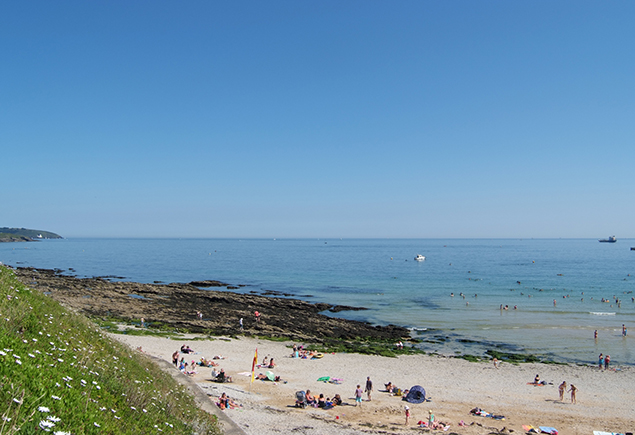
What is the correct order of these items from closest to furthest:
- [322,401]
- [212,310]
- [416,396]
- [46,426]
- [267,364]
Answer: [46,426] < [322,401] < [416,396] < [267,364] < [212,310]

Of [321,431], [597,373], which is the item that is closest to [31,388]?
[321,431]

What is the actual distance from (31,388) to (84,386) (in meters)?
1.62

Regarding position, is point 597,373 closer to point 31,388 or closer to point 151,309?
point 31,388

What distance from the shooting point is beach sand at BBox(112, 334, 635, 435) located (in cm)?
1839

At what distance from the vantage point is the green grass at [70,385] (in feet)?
14.3

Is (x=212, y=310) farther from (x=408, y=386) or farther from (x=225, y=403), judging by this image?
(x=225, y=403)

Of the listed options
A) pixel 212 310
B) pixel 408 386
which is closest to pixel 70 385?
pixel 408 386

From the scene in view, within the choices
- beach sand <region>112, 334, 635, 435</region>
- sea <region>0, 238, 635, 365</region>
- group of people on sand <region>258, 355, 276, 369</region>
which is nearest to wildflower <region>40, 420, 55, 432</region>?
beach sand <region>112, 334, 635, 435</region>

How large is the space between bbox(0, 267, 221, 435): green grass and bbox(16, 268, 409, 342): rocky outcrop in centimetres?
2898

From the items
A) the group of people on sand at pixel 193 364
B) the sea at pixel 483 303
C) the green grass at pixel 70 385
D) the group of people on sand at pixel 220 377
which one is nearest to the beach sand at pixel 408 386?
the group of people on sand at pixel 220 377

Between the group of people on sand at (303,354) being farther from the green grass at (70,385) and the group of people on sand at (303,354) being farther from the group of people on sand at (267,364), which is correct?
the green grass at (70,385)

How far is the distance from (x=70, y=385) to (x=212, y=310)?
4477 centimetres

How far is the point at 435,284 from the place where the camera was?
7744 cm

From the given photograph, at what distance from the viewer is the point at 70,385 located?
18.8 ft
